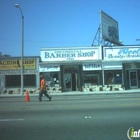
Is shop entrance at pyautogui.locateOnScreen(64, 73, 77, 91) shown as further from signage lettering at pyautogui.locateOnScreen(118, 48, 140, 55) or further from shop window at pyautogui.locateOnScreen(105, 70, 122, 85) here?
signage lettering at pyautogui.locateOnScreen(118, 48, 140, 55)

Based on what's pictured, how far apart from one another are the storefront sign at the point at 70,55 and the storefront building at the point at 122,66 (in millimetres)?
1349

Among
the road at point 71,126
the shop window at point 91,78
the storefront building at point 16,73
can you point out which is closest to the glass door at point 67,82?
the shop window at point 91,78

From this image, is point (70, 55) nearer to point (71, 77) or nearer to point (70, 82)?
point (71, 77)

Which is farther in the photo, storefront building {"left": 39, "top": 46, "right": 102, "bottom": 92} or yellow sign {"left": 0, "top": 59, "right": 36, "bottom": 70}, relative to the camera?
yellow sign {"left": 0, "top": 59, "right": 36, "bottom": 70}

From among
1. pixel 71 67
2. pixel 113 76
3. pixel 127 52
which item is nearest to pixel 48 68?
pixel 71 67

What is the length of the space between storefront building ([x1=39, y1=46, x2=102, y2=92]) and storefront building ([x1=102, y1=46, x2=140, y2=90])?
99 centimetres

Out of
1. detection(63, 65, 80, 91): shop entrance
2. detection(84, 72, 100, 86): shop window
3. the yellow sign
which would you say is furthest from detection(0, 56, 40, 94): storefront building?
detection(84, 72, 100, 86): shop window

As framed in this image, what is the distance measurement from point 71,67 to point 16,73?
668cm

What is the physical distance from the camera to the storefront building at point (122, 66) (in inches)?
1156

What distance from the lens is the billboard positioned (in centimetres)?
3453

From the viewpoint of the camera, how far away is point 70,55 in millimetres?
29922

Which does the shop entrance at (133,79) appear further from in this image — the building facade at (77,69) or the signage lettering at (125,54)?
the signage lettering at (125,54)

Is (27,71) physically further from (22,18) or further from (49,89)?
(22,18)

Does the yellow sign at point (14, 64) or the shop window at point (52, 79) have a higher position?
the yellow sign at point (14, 64)
